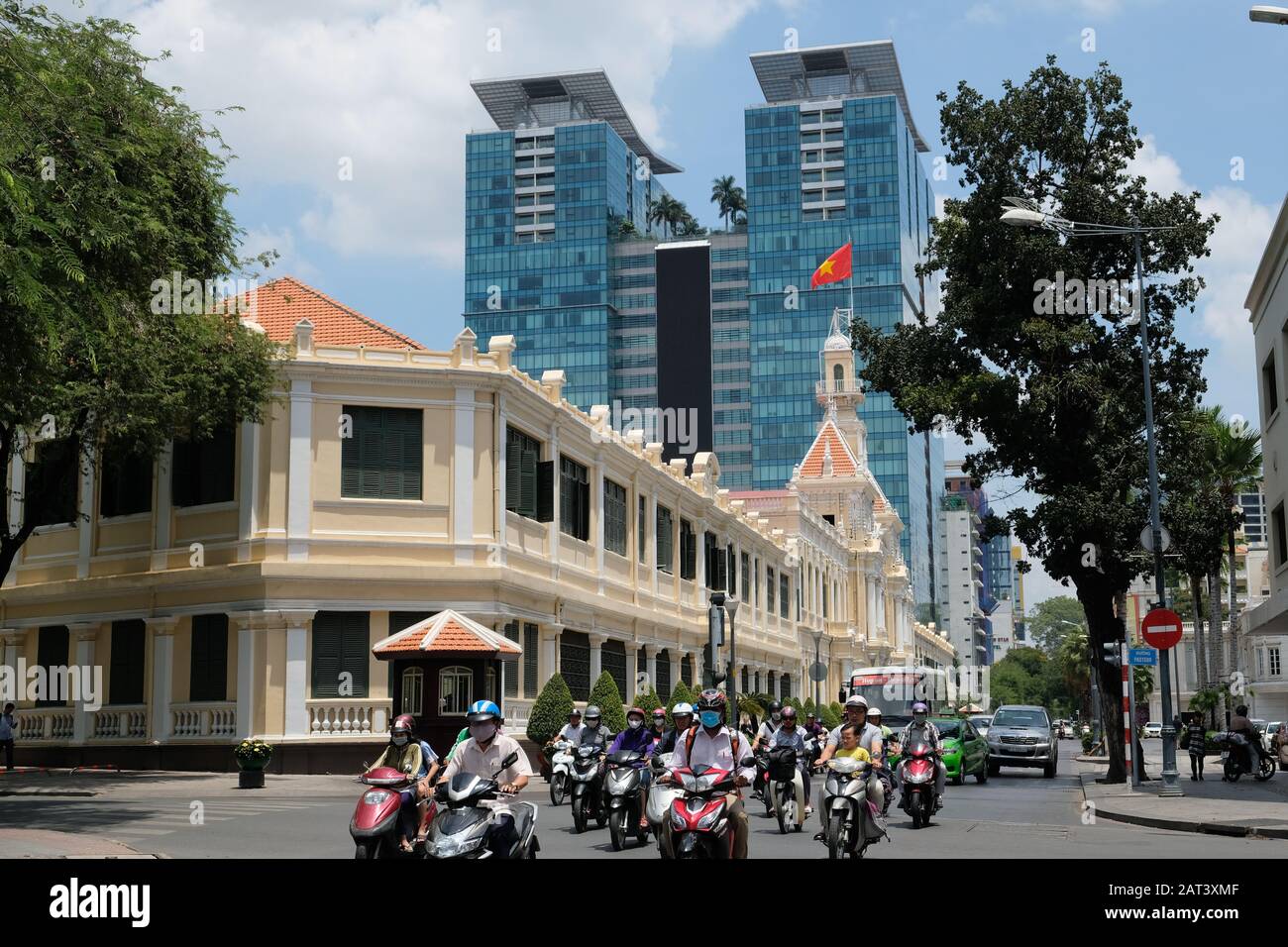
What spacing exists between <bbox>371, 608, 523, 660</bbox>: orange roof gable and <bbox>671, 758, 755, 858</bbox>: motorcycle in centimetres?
1467

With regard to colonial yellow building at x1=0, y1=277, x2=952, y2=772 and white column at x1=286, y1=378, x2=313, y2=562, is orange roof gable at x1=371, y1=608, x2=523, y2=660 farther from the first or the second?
white column at x1=286, y1=378, x2=313, y2=562

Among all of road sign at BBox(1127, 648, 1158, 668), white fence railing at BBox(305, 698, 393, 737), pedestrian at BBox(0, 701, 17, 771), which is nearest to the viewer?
road sign at BBox(1127, 648, 1158, 668)

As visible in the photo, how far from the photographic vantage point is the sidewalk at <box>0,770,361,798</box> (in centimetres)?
2478

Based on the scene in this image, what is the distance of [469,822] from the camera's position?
10.2 meters

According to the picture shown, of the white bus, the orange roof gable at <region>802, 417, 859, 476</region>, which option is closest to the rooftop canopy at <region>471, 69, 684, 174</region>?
the orange roof gable at <region>802, 417, 859, 476</region>

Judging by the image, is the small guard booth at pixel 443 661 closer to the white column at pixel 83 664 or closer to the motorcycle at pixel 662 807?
the white column at pixel 83 664

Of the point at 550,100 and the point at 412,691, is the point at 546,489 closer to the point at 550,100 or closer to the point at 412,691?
the point at 412,691

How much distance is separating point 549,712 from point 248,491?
8131mm

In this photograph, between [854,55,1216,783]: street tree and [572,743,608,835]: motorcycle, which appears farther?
[854,55,1216,783]: street tree

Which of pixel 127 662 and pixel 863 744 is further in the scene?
pixel 127 662

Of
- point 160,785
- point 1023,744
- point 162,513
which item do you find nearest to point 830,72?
point 1023,744

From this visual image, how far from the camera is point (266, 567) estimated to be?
2956 centimetres

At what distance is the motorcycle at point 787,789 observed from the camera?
768 inches
